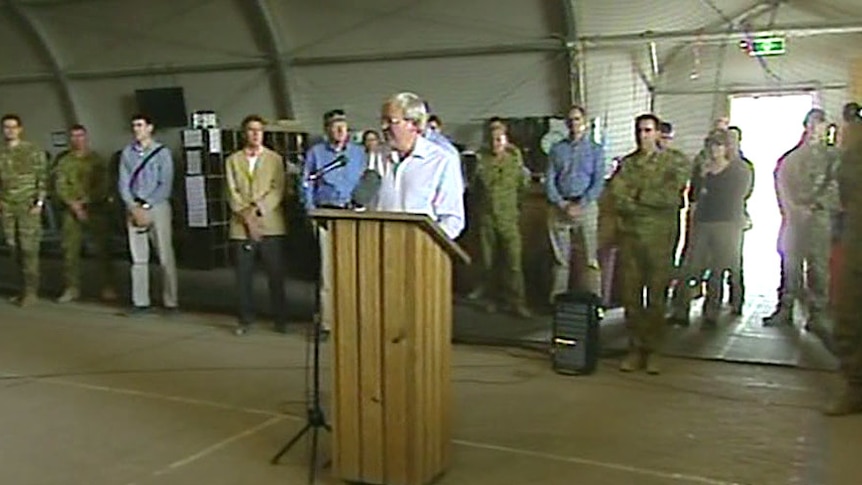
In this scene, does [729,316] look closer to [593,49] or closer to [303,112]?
[593,49]

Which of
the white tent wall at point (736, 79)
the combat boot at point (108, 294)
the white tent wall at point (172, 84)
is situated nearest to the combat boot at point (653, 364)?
the white tent wall at point (736, 79)

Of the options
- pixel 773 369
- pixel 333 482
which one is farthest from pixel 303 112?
pixel 333 482

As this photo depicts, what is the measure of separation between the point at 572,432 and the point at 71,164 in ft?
17.0

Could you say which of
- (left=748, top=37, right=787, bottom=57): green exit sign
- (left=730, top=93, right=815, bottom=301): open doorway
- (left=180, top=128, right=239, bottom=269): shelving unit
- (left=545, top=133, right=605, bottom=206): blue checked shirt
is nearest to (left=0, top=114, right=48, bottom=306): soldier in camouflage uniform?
(left=180, top=128, right=239, bottom=269): shelving unit

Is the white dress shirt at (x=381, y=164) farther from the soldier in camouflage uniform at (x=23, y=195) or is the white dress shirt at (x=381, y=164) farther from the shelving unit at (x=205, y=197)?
the shelving unit at (x=205, y=197)

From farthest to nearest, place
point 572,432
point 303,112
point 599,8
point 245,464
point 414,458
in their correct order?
1. point 303,112
2. point 599,8
3. point 572,432
4. point 245,464
5. point 414,458

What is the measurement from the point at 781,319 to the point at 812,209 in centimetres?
87

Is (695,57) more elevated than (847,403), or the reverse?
(695,57)

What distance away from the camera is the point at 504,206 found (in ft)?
24.0

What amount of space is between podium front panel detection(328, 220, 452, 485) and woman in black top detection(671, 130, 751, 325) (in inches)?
147

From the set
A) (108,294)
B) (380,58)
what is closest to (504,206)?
(380,58)

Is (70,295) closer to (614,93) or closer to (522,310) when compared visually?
(522,310)

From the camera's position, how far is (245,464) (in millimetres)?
3881

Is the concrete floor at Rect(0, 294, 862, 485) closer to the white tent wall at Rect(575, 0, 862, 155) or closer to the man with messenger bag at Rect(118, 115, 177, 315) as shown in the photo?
the man with messenger bag at Rect(118, 115, 177, 315)
